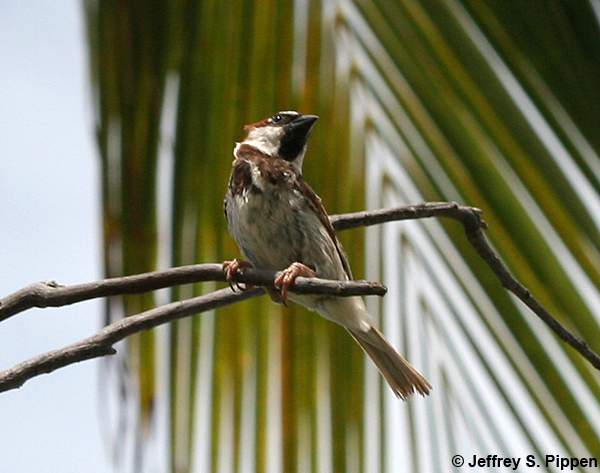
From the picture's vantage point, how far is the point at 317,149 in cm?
177

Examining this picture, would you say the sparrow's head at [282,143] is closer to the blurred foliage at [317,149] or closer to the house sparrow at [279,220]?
the house sparrow at [279,220]

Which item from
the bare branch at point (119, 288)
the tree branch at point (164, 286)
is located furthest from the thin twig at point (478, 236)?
the bare branch at point (119, 288)

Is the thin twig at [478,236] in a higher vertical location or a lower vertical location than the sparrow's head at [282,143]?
lower

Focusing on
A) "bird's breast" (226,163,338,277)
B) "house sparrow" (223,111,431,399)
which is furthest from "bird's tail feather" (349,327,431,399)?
"bird's breast" (226,163,338,277)

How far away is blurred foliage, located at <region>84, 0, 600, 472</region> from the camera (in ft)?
4.95

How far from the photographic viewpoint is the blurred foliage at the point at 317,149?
4.95ft

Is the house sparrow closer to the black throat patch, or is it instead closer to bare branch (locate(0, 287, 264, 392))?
the black throat patch

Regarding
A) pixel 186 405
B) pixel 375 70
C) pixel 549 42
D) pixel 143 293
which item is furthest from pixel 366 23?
pixel 186 405

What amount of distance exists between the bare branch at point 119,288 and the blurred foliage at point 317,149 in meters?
0.07

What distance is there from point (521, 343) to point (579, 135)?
1.06ft

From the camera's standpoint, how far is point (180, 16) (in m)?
1.76

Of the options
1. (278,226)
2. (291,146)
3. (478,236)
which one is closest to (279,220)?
(278,226)

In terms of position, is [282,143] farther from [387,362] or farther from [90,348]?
[90,348]

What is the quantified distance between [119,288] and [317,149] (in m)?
0.46
